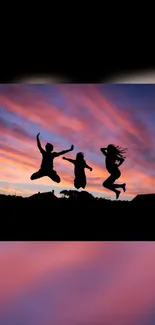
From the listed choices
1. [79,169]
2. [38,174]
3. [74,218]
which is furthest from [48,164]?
[74,218]

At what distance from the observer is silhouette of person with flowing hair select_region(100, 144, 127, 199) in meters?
2.94

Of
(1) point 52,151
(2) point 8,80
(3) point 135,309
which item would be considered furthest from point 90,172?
(3) point 135,309

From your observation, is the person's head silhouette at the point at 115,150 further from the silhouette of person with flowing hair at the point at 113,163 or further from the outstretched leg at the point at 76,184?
the outstretched leg at the point at 76,184

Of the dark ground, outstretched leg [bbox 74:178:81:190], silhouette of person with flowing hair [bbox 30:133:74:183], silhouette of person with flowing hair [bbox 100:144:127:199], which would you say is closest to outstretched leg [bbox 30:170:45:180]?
silhouette of person with flowing hair [bbox 30:133:74:183]

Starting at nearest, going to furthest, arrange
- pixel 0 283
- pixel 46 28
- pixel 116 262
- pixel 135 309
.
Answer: pixel 135 309 < pixel 0 283 < pixel 116 262 < pixel 46 28

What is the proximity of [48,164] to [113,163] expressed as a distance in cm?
52

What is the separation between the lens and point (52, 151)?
9.78ft

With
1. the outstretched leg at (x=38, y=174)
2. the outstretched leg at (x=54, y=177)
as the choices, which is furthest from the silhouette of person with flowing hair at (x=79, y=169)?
the outstretched leg at (x=38, y=174)

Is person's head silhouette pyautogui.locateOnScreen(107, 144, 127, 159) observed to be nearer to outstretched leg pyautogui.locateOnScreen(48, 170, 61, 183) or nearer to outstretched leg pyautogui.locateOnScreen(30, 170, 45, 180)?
outstretched leg pyautogui.locateOnScreen(48, 170, 61, 183)

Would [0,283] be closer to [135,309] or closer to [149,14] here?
[135,309]

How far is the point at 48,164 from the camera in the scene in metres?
2.98

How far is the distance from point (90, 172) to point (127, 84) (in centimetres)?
75

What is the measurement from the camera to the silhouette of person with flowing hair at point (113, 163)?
2938 mm

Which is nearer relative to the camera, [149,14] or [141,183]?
[149,14]
